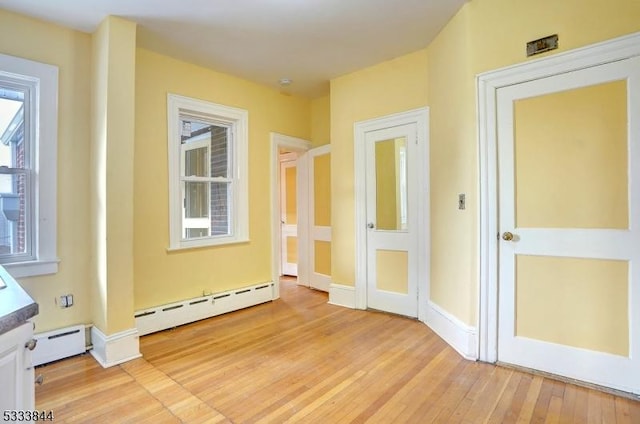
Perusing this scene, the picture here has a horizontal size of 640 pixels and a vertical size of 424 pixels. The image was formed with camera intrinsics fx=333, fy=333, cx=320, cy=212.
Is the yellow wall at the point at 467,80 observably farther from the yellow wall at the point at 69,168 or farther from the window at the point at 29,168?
the window at the point at 29,168

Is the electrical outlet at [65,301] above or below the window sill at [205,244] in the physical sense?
below

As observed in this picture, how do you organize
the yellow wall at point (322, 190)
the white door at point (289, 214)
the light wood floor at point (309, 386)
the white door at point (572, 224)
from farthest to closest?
the white door at point (289, 214)
the yellow wall at point (322, 190)
the white door at point (572, 224)
the light wood floor at point (309, 386)

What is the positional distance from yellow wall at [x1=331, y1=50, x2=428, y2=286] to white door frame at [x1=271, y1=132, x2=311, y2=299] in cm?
69

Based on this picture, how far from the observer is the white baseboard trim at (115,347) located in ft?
8.04

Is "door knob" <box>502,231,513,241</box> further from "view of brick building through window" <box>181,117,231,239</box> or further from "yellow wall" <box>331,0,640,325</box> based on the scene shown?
"view of brick building through window" <box>181,117,231,239</box>

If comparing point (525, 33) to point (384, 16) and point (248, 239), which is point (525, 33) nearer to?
point (384, 16)

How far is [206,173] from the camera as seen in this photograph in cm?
360

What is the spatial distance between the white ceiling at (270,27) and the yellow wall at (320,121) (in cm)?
90

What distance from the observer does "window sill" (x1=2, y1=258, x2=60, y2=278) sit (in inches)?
93.2

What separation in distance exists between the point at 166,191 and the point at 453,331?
9.36ft

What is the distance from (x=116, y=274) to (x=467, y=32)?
10.5 feet

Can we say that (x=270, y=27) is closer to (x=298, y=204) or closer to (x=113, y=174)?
(x=113, y=174)

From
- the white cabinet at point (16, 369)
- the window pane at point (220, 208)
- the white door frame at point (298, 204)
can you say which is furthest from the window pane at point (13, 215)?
the white door frame at point (298, 204)

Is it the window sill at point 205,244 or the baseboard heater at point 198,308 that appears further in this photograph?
the window sill at point 205,244
